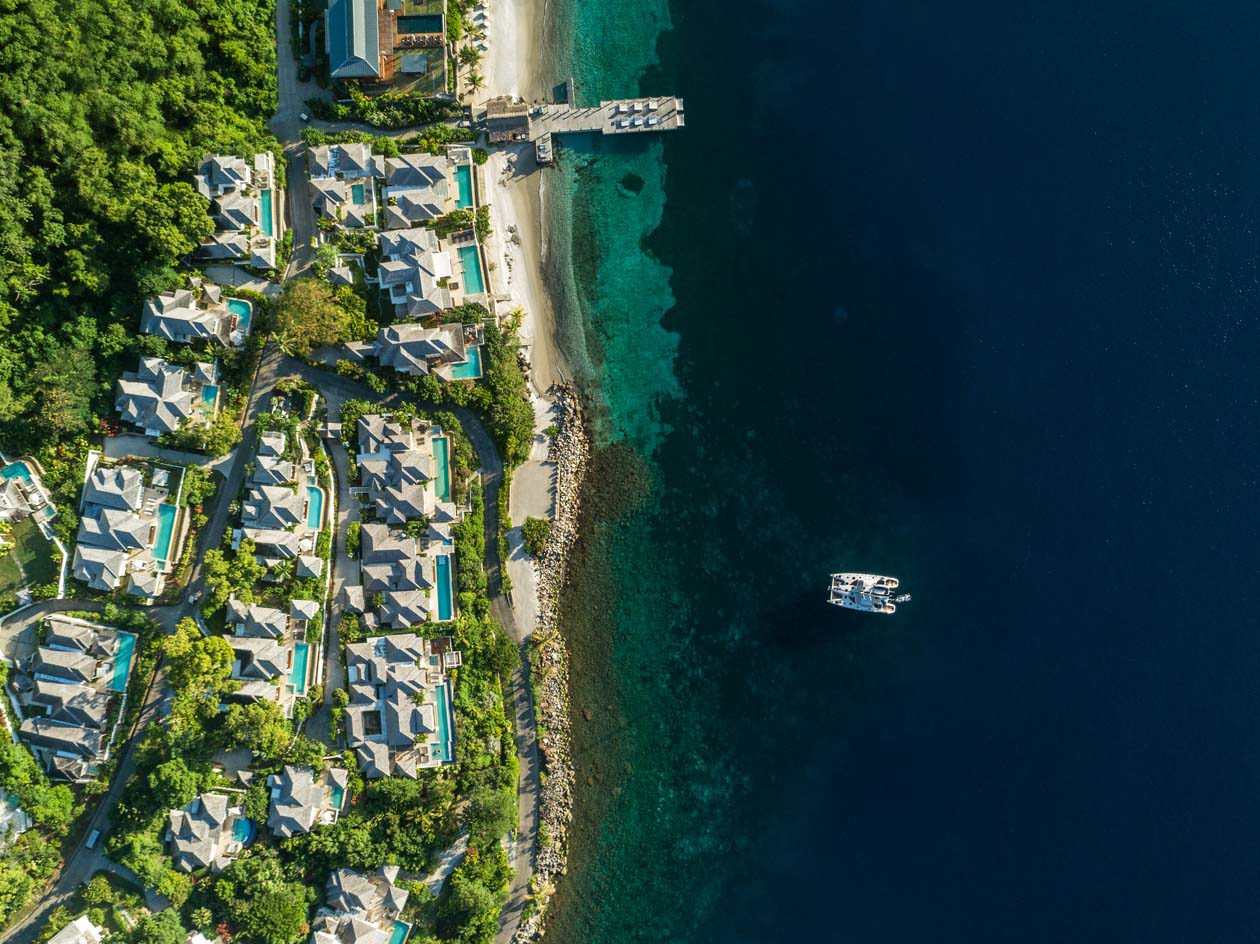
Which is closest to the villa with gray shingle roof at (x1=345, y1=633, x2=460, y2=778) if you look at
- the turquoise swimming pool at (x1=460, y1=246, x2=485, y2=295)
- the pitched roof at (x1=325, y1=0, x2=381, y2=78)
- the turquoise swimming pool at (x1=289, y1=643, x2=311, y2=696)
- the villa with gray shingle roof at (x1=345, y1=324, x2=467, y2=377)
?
the turquoise swimming pool at (x1=289, y1=643, x2=311, y2=696)

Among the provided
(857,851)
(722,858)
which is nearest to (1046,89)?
(857,851)

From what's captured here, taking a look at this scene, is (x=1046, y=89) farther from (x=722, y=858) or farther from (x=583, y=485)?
(x=722, y=858)

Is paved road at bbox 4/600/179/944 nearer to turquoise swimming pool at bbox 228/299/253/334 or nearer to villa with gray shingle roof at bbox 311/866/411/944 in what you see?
villa with gray shingle roof at bbox 311/866/411/944

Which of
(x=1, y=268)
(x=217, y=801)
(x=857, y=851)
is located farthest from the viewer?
(x=857, y=851)

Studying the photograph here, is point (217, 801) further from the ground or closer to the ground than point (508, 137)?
closer to the ground

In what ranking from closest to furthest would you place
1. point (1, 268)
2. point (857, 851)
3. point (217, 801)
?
1. point (1, 268)
2. point (217, 801)
3. point (857, 851)

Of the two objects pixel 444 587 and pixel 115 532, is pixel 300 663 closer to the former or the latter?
pixel 444 587
